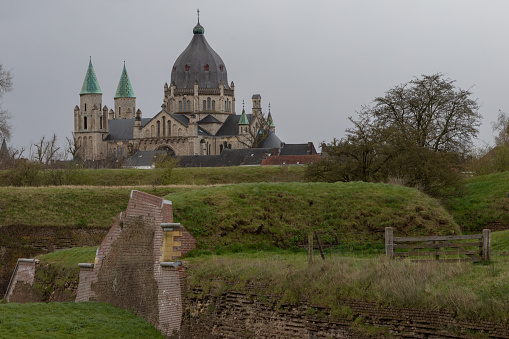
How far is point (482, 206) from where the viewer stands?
111 ft

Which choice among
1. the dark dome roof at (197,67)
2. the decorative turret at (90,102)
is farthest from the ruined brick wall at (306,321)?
the decorative turret at (90,102)

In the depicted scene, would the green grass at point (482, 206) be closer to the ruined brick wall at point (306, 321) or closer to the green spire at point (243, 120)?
the ruined brick wall at point (306, 321)

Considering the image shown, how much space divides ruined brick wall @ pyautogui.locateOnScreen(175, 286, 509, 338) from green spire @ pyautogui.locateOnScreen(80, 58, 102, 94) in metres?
141

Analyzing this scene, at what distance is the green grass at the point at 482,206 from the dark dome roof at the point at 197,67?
114450mm

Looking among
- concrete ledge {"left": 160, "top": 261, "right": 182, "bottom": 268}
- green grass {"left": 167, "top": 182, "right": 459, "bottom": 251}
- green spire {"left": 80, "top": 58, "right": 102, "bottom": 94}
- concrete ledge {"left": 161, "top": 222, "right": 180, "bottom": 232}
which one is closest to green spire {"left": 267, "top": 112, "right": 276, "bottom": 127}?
green spire {"left": 80, "top": 58, "right": 102, "bottom": 94}

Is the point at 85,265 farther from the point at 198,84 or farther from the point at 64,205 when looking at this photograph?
the point at 198,84

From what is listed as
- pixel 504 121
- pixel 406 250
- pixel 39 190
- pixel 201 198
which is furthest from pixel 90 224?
pixel 504 121

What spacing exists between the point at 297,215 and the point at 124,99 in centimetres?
15787

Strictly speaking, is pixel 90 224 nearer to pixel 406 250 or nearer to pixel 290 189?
pixel 290 189

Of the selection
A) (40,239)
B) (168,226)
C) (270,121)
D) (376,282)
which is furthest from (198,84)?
(376,282)

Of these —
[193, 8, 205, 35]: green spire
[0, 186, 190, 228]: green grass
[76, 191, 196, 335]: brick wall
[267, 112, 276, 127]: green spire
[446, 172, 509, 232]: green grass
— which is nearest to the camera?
[76, 191, 196, 335]: brick wall

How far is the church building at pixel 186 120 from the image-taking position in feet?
461

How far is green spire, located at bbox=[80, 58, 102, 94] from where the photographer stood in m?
154

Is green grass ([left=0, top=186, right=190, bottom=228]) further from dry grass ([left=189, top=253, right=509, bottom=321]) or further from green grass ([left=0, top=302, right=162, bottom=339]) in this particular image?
dry grass ([left=189, top=253, right=509, bottom=321])
